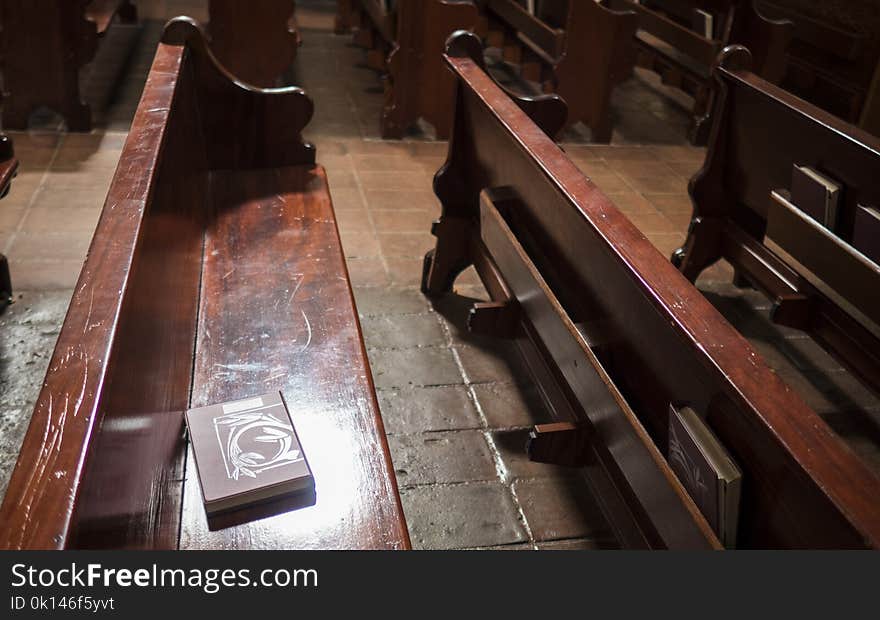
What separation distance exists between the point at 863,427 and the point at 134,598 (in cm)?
247

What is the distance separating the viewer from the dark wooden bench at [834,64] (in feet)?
16.2

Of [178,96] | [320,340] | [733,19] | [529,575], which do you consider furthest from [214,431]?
[733,19]

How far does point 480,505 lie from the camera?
2291 millimetres

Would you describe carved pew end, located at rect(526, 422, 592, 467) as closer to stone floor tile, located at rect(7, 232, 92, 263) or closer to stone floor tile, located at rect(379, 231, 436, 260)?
stone floor tile, located at rect(379, 231, 436, 260)

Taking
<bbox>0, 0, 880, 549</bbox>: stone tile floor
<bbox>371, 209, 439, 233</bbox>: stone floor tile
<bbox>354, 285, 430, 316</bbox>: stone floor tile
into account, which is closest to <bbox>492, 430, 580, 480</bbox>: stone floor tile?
<bbox>0, 0, 880, 549</bbox>: stone tile floor

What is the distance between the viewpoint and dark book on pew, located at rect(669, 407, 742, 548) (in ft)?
Result: 4.42

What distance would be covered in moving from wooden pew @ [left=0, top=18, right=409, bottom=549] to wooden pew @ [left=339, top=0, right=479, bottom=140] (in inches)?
79.3

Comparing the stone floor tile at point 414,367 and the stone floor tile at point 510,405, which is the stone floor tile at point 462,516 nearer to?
the stone floor tile at point 510,405

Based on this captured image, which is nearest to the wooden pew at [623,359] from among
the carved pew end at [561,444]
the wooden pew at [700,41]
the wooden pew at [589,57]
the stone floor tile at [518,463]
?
the carved pew end at [561,444]

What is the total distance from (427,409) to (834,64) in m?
4.17

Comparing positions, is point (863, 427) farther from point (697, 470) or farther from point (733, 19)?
point (733, 19)

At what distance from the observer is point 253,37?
16.5 feet

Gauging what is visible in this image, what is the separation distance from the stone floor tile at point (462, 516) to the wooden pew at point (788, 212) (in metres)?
1.18

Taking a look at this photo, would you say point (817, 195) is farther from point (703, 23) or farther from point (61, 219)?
point (703, 23)
